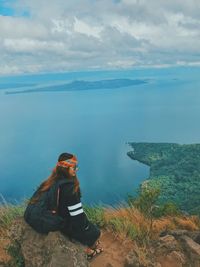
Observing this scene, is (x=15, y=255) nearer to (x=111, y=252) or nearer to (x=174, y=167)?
(x=111, y=252)

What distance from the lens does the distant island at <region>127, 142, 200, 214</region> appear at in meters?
71.5

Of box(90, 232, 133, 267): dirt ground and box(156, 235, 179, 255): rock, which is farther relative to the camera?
box(156, 235, 179, 255): rock

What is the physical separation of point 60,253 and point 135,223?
2197 mm

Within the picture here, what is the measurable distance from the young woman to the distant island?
55717 millimetres

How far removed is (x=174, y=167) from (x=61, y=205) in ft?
310

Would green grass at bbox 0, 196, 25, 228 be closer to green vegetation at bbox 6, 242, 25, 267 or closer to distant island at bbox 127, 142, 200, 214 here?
green vegetation at bbox 6, 242, 25, 267

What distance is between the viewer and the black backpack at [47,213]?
5.11 metres

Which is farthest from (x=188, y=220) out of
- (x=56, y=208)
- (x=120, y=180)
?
(x=120, y=180)

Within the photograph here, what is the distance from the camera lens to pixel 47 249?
5000 mm

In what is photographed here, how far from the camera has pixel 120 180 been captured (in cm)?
9450

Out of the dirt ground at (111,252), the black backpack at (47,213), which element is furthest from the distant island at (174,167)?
the black backpack at (47,213)

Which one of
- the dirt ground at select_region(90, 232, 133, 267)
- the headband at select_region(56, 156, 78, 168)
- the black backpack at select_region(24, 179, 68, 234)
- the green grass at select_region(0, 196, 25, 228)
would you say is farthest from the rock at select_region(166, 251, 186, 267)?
the green grass at select_region(0, 196, 25, 228)

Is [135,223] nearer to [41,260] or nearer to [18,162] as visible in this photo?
[41,260]

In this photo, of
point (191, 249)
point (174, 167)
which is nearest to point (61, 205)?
point (191, 249)
